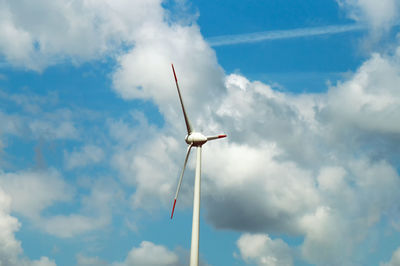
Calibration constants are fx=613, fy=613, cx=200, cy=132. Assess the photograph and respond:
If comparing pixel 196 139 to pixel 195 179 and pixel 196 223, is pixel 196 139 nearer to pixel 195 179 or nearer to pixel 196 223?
pixel 195 179

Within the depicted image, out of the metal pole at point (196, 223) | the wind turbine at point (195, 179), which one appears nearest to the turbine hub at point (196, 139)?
the wind turbine at point (195, 179)

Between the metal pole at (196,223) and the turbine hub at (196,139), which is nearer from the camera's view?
the metal pole at (196,223)

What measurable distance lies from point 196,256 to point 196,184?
453 inches

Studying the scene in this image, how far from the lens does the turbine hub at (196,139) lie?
101312mm

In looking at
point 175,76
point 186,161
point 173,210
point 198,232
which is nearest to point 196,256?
point 198,232

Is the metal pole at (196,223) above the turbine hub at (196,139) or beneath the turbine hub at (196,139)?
beneath

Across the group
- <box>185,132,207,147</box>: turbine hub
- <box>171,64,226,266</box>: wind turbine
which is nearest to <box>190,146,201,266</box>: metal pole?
<box>171,64,226,266</box>: wind turbine

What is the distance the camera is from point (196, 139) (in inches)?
3989

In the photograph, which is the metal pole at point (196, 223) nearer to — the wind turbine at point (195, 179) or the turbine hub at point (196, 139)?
the wind turbine at point (195, 179)

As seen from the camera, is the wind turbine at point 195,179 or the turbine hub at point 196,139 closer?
the wind turbine at point 195,179

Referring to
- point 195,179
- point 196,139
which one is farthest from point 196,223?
point 196,139

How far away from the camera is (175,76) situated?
98.8m

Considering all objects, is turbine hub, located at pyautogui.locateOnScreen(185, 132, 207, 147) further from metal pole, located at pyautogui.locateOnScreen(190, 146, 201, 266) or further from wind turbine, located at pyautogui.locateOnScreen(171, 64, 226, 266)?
metal pole, located at pyautogui.locateOnScreen(190, 146, 201, 266)

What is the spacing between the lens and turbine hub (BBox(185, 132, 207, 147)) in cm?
10131
